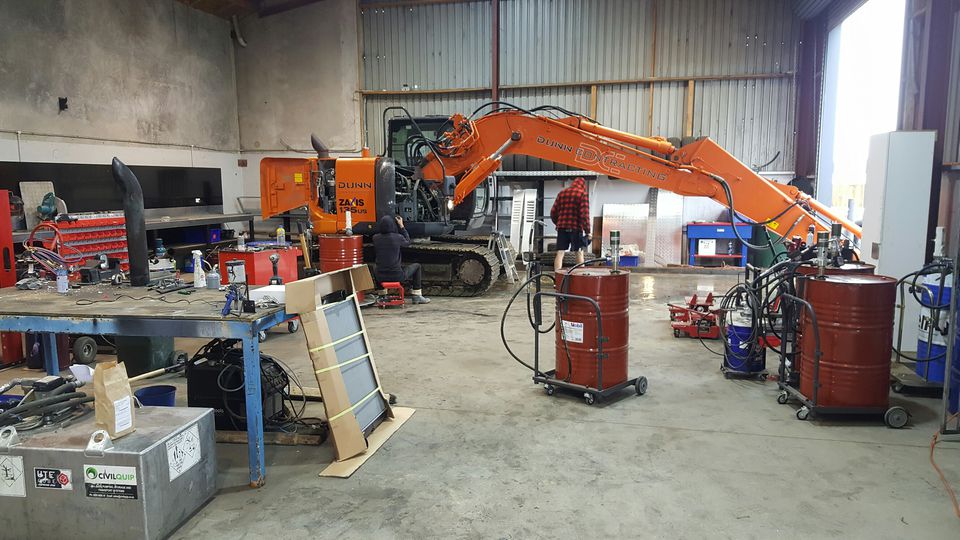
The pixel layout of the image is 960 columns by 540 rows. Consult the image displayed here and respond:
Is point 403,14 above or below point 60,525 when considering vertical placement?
above

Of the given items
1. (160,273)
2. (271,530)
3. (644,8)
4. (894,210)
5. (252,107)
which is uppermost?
(644,8)

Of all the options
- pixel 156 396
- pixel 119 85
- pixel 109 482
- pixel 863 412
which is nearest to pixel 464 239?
pixel 156 396

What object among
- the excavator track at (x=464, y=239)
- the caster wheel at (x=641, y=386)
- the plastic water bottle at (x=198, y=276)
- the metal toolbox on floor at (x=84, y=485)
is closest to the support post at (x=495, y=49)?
the excavator track at (x=464, y=239)

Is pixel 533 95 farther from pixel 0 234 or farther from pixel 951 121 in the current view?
pixel 0 234

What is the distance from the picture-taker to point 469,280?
30.1ft

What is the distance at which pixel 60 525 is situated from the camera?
2.84 metres

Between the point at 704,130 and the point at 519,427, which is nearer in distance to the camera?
the point at 519,427

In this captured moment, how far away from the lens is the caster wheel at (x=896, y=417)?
416 cm

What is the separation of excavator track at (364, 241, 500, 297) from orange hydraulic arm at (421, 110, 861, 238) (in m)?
0.78

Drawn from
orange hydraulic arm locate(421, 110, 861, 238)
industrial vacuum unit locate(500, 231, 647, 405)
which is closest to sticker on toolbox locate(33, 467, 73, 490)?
industrial vacuum unit locate(500, 231, 647, 405)

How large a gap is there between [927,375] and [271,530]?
5.06 metres

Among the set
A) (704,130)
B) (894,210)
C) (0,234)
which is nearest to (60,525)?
(0,234)

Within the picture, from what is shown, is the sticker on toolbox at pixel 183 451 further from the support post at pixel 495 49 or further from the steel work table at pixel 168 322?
the support post at pixel 495 49

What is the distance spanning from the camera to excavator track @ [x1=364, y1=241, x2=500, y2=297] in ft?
29.7
